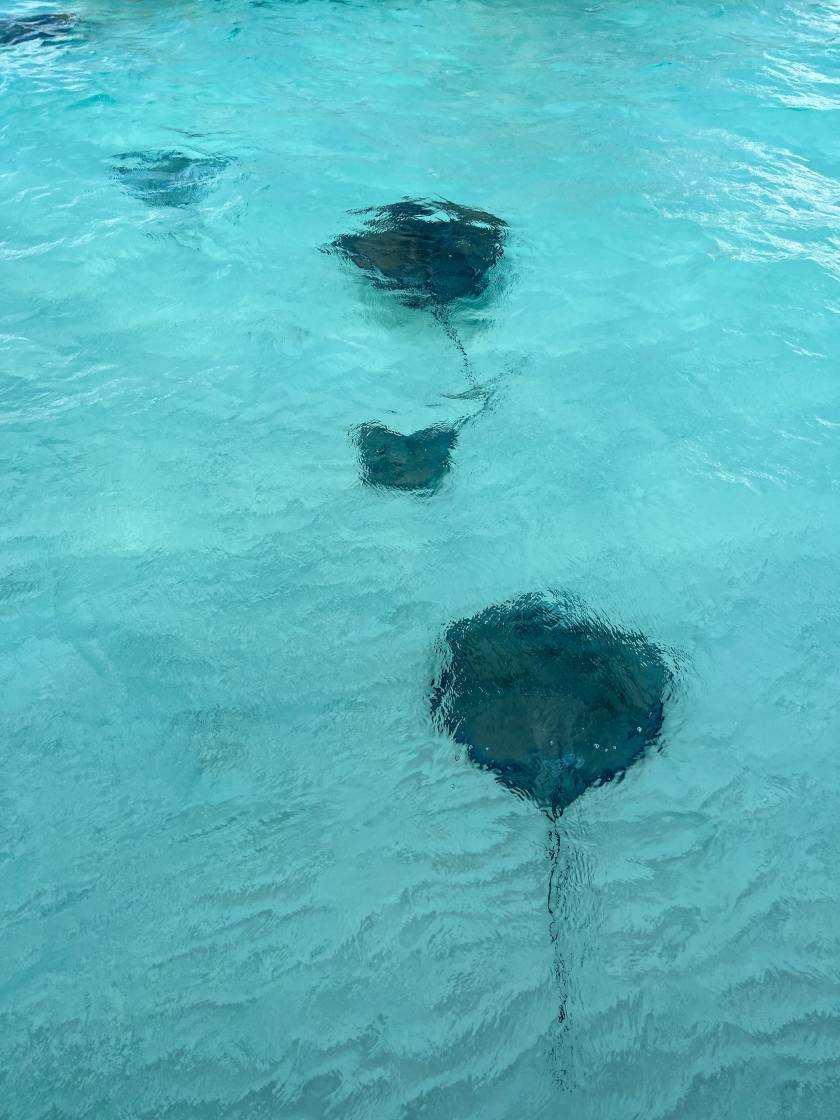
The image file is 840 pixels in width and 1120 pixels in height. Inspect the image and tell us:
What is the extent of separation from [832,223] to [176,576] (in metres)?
6.71

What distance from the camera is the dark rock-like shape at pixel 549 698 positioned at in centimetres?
346

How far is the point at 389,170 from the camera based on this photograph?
7980mm

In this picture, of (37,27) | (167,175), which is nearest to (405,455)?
(167,175)

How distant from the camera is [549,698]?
3.56 m

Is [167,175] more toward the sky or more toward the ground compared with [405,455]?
more toward the sky

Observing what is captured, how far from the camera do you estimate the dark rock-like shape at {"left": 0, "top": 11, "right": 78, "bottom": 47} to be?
33.8ft

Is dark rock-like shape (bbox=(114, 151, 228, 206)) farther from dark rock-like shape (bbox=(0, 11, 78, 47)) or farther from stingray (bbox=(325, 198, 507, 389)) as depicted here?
dark rock-like shape (bbox=(0, 11, 78, 47))

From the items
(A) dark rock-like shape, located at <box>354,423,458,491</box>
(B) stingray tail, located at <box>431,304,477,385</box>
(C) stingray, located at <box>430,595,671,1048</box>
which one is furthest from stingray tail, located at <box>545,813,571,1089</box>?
(B) stingray tail, located at <box>431,304,477,385</box>

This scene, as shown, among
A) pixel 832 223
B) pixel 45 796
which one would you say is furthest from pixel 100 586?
pixel 832 223

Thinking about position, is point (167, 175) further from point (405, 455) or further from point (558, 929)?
point (558, 929)

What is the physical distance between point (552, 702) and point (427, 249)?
4.41m

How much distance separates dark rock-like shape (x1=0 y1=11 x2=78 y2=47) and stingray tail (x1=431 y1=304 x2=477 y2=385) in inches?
317

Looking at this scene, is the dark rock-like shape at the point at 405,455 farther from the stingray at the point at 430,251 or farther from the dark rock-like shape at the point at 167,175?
the dark rock-like shape at the point at 167,175

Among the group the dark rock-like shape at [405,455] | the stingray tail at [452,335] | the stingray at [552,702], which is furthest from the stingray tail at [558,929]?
the stingray tail at [452,335]
